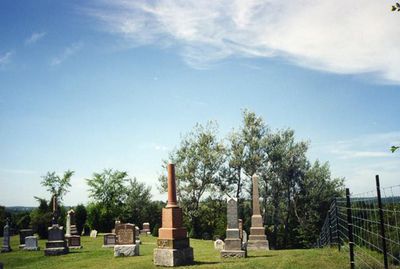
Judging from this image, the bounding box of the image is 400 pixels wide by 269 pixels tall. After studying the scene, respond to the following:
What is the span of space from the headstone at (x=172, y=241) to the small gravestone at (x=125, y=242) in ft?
16.4

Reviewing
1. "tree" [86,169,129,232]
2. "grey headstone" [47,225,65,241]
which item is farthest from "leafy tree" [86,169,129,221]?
"grey headstone" [47,225,65,241]

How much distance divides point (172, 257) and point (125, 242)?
6450mm

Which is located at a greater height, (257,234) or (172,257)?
(172,257)

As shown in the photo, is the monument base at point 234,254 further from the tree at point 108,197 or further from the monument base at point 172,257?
the tree at point 108,197

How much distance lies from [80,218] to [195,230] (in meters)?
14.7

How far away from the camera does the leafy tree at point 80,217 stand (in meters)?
40.9

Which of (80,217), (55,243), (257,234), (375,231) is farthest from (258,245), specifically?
(80,217)

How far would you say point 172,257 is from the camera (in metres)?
13.1

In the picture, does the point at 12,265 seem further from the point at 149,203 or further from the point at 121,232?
the point at 149,203

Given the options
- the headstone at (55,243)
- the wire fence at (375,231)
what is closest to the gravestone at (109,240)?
the headstone at (55,243)

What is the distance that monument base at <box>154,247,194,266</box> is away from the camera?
43.0 ft

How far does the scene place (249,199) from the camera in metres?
41.9

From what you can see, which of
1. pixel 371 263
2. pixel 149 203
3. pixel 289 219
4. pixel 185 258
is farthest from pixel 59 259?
pixel 149 203

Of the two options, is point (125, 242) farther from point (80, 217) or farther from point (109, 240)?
point (80, 217)
